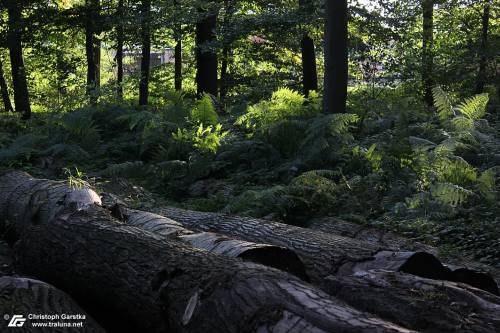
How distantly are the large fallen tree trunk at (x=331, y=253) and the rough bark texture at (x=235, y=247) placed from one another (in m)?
0.27

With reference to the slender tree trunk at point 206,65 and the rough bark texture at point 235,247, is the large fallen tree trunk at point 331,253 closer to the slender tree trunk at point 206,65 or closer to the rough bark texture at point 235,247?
the rough bark texture at point 235,247

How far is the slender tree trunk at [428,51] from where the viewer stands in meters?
15.0

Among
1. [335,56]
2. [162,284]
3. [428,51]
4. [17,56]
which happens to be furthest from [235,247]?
[17,56]

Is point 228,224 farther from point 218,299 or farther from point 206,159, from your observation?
point 206,159

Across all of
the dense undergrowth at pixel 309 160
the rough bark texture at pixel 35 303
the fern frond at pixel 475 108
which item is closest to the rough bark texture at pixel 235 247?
the rough bark texture at pixel 35 303

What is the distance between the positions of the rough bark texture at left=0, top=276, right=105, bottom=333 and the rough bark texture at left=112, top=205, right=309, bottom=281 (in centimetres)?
111

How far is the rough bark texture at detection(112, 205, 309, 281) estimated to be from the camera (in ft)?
14.0

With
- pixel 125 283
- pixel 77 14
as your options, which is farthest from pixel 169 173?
pixel 77 14

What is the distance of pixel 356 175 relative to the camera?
7898mm

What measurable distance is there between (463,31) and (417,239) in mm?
11880

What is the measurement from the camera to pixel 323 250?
4.86 metres

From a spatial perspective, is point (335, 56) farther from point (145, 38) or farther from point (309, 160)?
point (145, 38)

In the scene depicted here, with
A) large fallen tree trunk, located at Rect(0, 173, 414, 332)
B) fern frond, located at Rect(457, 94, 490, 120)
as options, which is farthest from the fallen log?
fern frond, located at Rect(457, 94, 490, 120)

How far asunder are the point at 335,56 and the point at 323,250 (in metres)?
6.41
